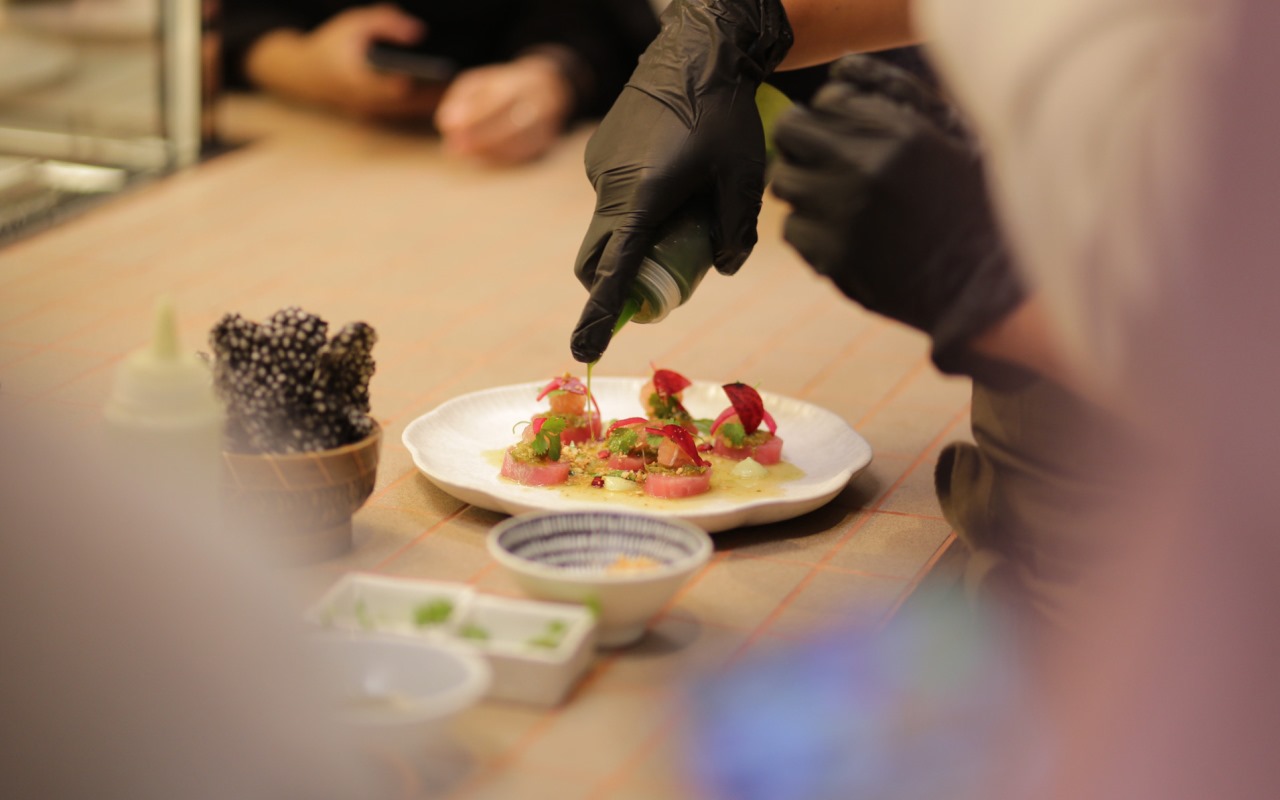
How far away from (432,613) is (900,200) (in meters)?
0.41

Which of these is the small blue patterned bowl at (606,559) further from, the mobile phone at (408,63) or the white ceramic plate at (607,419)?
the mobile phone at (408,63)

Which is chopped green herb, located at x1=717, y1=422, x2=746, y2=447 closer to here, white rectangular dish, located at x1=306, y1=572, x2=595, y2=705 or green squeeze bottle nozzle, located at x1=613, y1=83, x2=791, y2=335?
green squeeze bottle nozzle, located at x1=613, y1=83, x2=791, y2=335

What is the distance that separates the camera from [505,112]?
2.69m

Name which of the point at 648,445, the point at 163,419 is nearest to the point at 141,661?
the point at 163,419

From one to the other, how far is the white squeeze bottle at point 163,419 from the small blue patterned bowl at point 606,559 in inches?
8.1

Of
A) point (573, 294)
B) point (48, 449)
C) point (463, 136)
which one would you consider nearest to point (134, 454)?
point (48, 449)

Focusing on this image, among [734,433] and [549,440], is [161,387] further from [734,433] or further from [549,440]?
[734,433]

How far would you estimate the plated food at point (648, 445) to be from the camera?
50.1 inches

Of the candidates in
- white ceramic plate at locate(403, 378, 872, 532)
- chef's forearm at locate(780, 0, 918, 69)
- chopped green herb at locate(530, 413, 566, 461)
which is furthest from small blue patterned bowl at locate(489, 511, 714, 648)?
chef's forearm at locate(780, 0, 918, 69)

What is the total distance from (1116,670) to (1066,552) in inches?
11.9

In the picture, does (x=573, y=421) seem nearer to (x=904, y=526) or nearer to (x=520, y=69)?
(x=904, y=526)

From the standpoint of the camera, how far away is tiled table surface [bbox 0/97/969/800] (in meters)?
0.93

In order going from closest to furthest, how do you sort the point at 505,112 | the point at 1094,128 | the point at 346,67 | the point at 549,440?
1. the point at 1094,128
2. the point at 549,440
3. the point at 505,112
4. the point at 346,67

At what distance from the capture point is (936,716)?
0.91 meters
